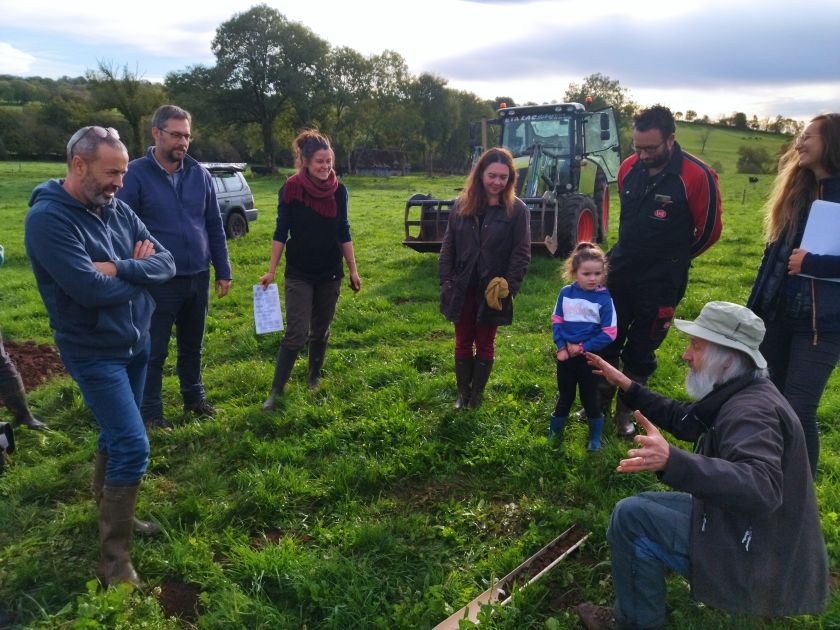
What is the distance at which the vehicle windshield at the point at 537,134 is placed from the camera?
11.5 metres

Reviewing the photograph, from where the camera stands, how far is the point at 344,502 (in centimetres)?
359

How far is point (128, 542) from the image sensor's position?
2.96m

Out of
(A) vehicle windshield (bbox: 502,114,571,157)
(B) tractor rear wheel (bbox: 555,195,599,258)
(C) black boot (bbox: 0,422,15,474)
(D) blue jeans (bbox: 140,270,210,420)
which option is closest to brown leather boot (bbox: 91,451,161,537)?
(C) black boot (bbox: 0,422,15,474)

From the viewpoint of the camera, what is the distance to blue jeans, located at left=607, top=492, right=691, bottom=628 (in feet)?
7.50

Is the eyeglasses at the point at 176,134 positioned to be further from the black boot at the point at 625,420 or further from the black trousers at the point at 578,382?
the black boot at the point at 625,420

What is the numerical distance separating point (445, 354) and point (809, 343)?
133 inches

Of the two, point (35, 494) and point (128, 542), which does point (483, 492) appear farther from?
point (35, 494)

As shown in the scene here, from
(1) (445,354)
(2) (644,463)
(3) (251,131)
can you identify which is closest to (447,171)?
(3) (251,131)

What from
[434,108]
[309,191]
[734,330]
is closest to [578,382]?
[734,330]

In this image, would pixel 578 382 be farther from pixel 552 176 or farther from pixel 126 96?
pixel 126 96

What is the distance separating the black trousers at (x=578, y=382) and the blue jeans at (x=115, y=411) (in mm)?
2579

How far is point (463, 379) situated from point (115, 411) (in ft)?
8.60

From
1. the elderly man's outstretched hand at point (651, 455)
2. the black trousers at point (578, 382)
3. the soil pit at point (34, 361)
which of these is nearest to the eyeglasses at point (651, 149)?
the black trousers at point (578, 382)

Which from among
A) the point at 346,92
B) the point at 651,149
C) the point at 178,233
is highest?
the point at 346,92
